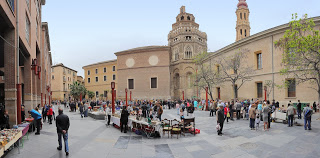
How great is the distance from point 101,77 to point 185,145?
2027 inches

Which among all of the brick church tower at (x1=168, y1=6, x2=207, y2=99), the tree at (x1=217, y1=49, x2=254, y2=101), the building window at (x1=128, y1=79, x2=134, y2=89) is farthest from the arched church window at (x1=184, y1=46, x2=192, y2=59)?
the tree at (x1=217, y1=49, x2=254, y2=101)

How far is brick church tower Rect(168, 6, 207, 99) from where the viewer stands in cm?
4147

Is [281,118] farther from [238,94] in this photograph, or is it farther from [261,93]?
[238,94]

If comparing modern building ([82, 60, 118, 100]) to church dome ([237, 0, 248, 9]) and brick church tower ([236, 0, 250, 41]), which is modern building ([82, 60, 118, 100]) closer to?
brick church tower ([236, 0, 250, 41])

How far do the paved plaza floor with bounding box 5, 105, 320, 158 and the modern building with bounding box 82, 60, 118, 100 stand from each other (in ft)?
147

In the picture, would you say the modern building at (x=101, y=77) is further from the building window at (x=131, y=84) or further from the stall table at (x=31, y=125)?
the stall table at (x=31, y=125)

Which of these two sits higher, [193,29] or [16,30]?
[193,29]

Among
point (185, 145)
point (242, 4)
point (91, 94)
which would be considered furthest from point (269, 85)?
point (242, 4)

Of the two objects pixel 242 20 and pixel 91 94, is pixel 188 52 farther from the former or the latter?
pixel 91 94

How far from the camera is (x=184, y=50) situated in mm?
43594

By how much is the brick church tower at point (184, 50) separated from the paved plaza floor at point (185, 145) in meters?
31.0

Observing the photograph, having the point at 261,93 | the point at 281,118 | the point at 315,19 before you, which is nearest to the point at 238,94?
the point at 261,93

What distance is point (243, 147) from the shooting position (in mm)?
7453

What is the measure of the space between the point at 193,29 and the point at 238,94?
74.4 ft
